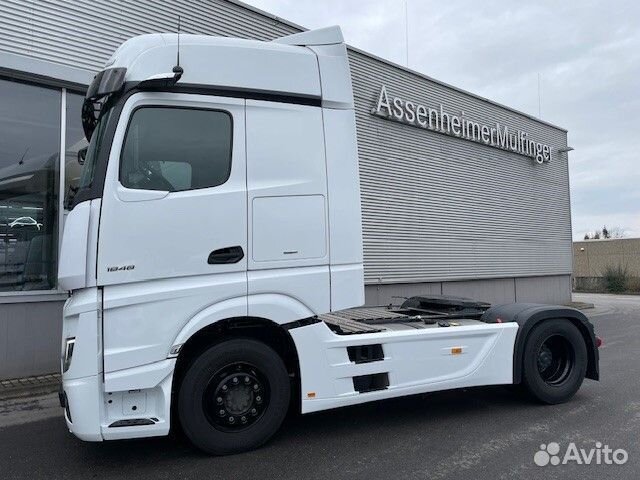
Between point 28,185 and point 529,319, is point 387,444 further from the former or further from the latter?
point 28,185

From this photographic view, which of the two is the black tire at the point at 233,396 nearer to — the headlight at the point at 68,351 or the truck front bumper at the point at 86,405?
the truck front bumper at the point at 86,405

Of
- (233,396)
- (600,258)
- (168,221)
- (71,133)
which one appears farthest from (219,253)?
(600,258)

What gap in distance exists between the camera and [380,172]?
43.2 ft

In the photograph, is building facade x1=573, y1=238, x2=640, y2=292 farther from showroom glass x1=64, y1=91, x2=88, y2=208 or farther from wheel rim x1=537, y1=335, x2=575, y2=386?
showroom glass x1=64, y1=91, x2=88, y2=208

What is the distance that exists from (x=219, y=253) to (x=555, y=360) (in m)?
4.23

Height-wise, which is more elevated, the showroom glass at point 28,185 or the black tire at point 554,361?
the showroom glass at point 28,185

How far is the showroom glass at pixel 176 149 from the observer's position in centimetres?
410

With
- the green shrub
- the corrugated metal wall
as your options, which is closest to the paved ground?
the corrugated metal wall

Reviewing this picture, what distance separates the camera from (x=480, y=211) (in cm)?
1603

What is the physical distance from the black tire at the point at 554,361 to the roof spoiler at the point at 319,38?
3726 mm

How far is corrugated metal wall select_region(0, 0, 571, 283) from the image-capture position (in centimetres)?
834

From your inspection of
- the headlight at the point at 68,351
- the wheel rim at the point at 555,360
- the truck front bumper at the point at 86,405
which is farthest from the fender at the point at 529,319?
the headlight at the point at 68,351

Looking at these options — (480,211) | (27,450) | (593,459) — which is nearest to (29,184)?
(27,450)

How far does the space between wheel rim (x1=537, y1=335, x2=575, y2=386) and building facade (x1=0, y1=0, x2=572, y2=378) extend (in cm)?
537
